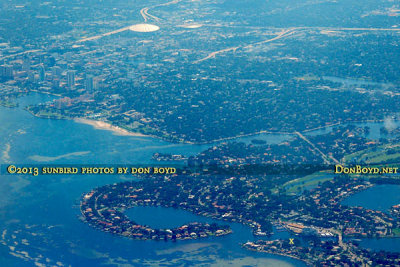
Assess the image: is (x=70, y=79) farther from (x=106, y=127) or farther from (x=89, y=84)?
(x=106, y=127)

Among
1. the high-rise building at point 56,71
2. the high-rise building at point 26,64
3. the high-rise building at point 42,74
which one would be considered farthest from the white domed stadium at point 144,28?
the high-rise building at point 42,74

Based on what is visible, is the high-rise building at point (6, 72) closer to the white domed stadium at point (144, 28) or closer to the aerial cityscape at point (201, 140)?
the aerial cityscape at point (201, 140)

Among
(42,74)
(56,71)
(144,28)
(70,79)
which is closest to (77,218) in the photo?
(70,79)

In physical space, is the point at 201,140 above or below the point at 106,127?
below

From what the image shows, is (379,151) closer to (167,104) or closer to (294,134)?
(294,134)

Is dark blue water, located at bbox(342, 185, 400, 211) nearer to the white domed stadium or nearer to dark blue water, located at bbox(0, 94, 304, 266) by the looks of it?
dark blue water, located at bbox(0, 94, 304, 266)

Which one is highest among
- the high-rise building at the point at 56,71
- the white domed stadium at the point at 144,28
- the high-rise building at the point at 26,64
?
the white domed stadium at the point at 144,28

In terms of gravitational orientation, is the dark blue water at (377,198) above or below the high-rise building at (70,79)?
below
